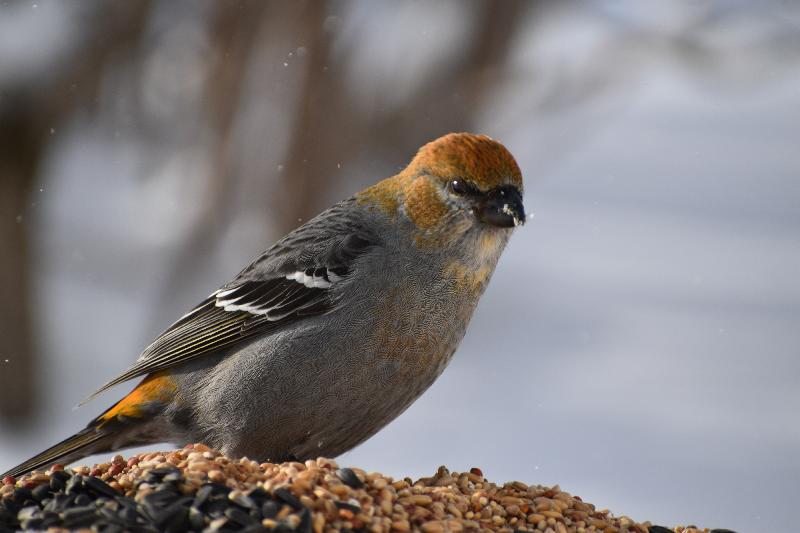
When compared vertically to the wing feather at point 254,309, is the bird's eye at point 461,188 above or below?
above

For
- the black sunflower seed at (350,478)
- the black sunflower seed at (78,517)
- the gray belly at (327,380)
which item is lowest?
the black sunflower seed at (78,517)

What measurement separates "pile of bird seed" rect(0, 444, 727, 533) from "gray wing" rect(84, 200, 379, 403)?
597 millimetres

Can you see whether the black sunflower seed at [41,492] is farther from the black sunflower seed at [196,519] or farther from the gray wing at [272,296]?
the gray wing at [272,296]

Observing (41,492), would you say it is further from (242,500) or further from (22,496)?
(242,500)

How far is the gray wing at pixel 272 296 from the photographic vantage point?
3633mm

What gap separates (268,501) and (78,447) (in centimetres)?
136

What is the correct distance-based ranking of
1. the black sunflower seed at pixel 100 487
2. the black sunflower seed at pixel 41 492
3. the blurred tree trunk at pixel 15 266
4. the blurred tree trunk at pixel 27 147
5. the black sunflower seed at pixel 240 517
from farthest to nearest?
the blurred tree trunk at pixel 15 266 < the blurred tree trunk at pixel 27 147 < the black sunflower seed at pixel 41 492 < the black sunflower seed at pixel 100 487 < the black sunflower seed at pixel 240 517

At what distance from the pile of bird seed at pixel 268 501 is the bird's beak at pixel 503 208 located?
92cm

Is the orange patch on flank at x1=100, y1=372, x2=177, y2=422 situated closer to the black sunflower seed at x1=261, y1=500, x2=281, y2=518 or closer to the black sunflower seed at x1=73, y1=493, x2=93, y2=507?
the black sunflower seed at x1=73, y1=493, x2=93, y2=507

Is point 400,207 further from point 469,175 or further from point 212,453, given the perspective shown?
point 212,453

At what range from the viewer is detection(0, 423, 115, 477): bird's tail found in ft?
11.7

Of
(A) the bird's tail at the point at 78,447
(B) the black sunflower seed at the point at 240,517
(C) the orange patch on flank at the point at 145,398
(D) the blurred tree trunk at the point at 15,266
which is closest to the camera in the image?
(B) the black sunflower seed at the point at 240,517

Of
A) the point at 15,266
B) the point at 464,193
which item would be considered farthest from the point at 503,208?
the point at 15,266

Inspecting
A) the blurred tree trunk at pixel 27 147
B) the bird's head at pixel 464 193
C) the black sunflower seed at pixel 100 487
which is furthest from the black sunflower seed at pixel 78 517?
the blurred tree trunk at pixel 27 147
